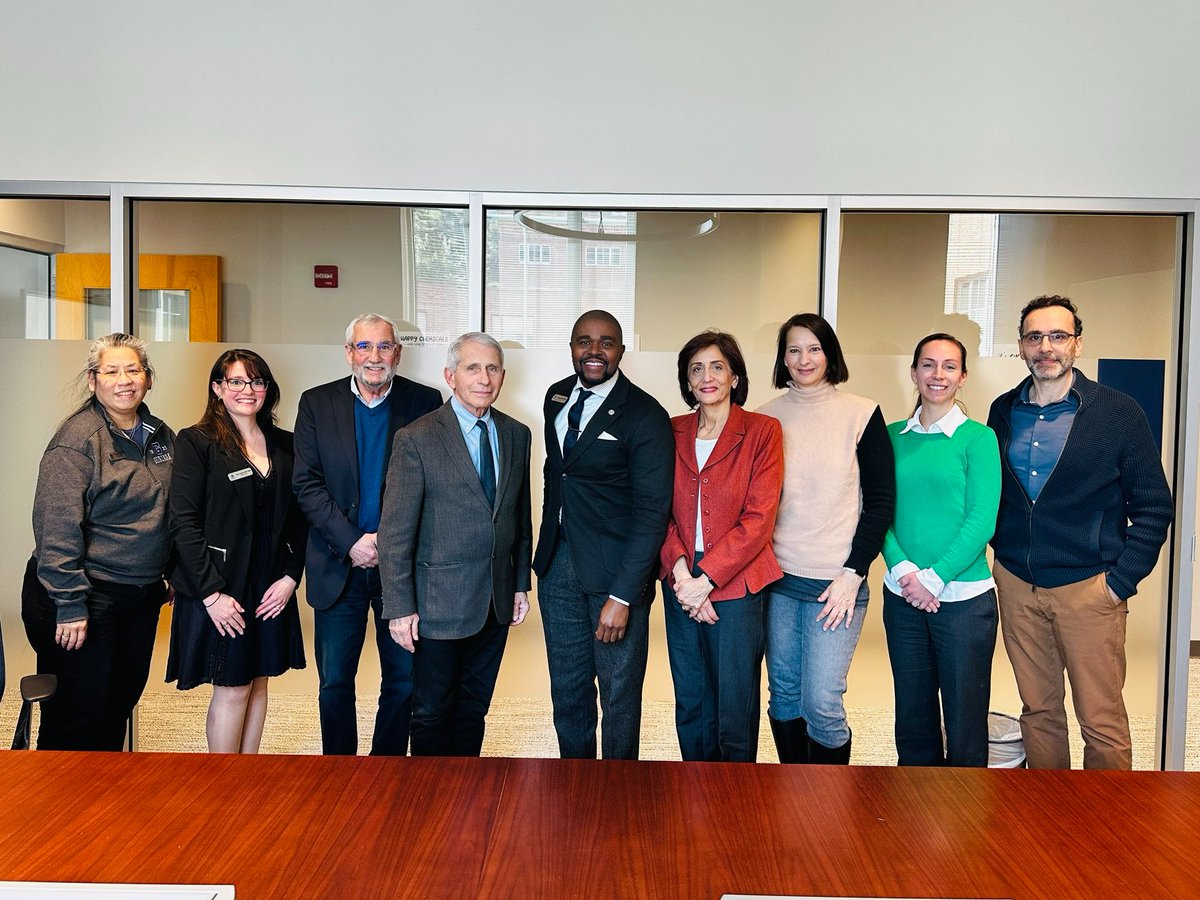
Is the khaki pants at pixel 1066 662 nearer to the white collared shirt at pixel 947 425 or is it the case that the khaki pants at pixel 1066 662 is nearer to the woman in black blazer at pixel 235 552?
the white collared shirt at pixel 947 425

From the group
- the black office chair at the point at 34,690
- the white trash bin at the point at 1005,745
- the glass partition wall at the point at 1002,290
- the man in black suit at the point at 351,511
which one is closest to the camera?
the black office chair at the point at 34,690

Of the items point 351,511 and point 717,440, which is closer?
point 717,440

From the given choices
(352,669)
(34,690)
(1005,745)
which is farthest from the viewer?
(1005,745)

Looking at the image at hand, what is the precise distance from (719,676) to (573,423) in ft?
3.06

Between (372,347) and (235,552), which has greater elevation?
(372,347)

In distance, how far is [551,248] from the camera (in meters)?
3.57

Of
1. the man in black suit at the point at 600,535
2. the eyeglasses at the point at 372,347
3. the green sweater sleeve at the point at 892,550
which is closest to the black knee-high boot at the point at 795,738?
the man in black suit at the point at 600,535

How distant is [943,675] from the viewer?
9.25 feet

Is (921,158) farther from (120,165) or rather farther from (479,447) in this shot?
(120,165)

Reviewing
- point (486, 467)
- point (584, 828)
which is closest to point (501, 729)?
point (486, 467)

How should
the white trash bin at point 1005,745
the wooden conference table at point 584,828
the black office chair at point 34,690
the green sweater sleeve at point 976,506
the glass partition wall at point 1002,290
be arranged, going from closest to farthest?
the wooden conference table at point 584,828 → the black office chair at point 34,690 → the green sweater sleeve at point 976,506 → the white trash bin at point 1005,745 → the glass partition wall at point 1002,290

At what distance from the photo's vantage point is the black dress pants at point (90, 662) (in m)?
2.82

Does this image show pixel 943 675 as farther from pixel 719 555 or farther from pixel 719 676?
pixel 719 555

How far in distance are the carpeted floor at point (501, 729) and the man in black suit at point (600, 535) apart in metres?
0.67
